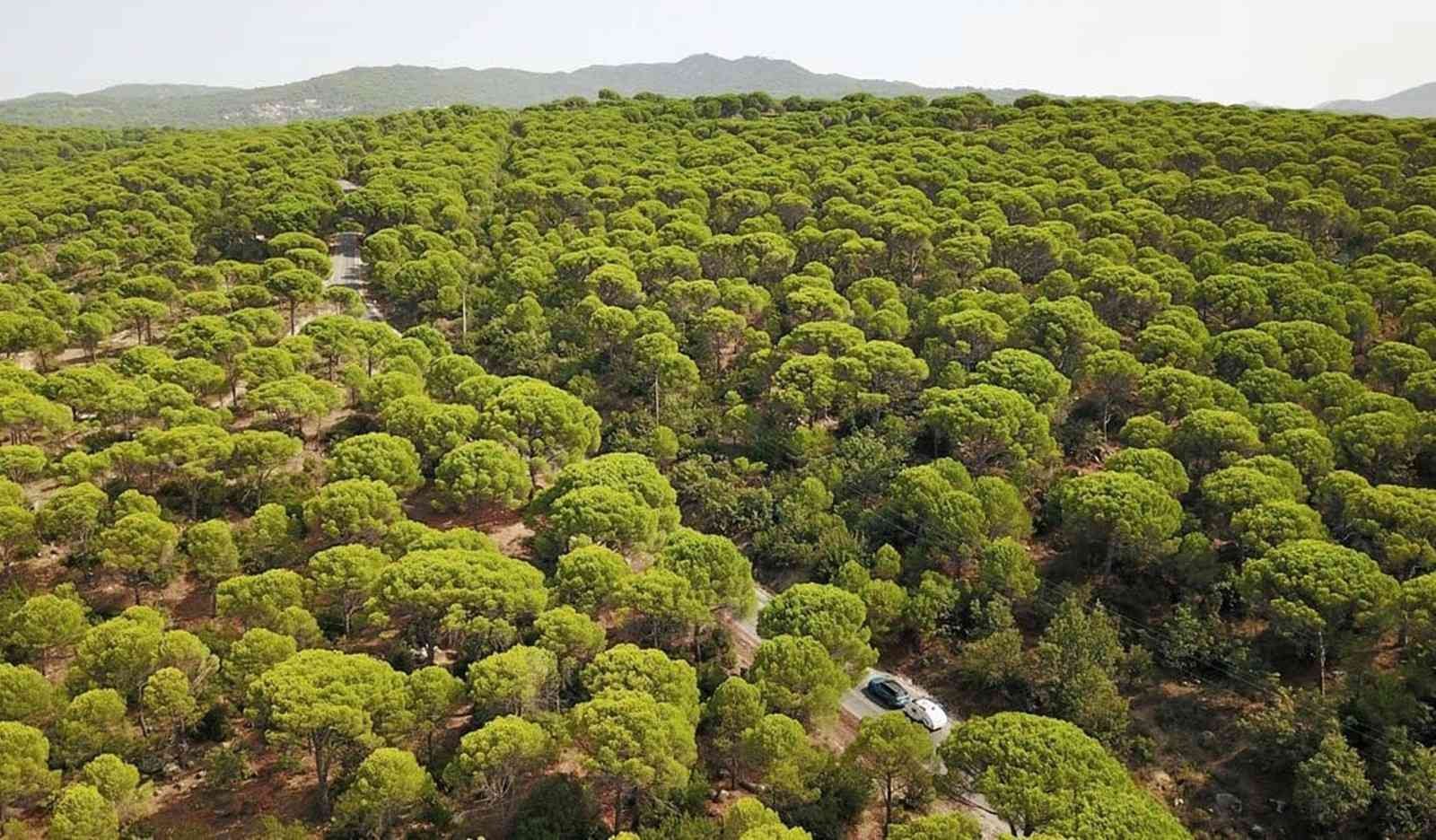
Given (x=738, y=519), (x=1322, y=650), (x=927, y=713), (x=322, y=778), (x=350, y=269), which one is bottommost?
(x=927, y=713)

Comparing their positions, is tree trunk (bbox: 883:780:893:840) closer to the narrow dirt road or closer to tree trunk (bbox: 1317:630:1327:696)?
the narrow dirt road

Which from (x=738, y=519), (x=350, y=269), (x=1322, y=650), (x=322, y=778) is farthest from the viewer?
(x=350, y=269)

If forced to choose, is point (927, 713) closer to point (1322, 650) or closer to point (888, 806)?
point (888, 806)

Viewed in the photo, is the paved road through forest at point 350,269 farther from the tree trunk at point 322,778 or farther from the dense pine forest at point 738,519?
the tree trunk at point 322,778

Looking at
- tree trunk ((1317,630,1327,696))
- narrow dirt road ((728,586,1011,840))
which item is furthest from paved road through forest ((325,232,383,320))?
tree trunk ((1317,630,1327,696))

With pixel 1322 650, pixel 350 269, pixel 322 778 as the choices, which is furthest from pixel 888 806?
pixel 350 269

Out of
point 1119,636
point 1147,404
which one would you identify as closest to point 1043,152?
point 1147,404
